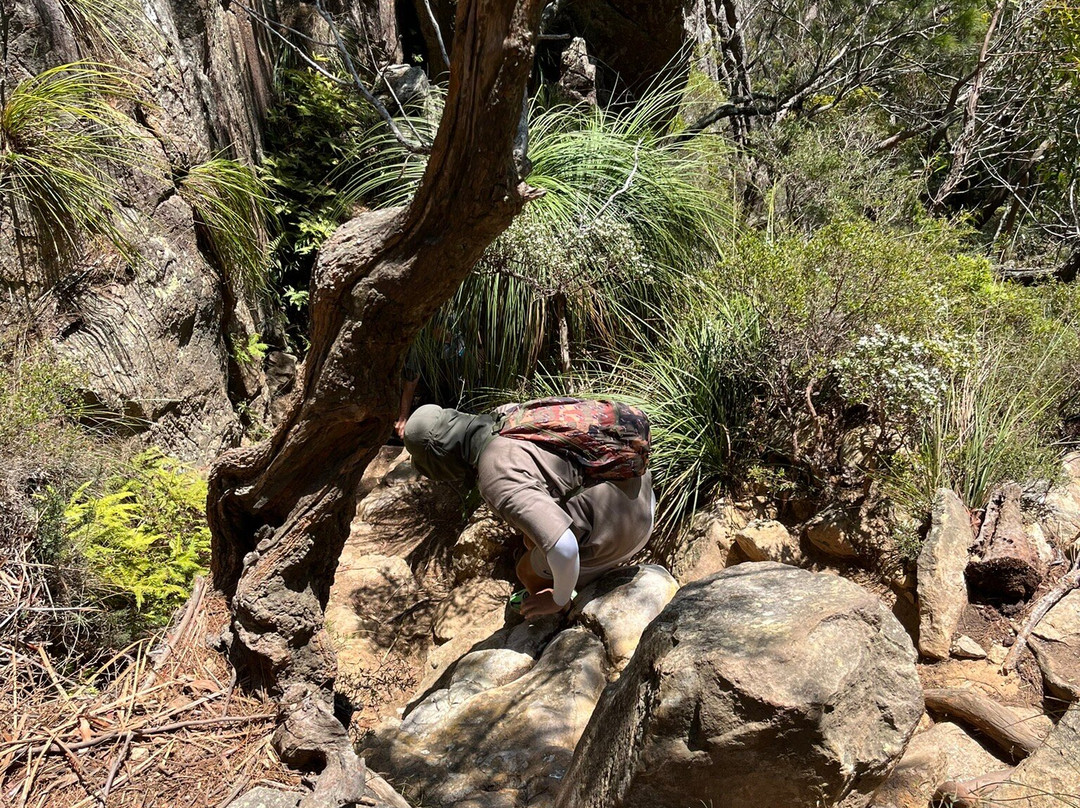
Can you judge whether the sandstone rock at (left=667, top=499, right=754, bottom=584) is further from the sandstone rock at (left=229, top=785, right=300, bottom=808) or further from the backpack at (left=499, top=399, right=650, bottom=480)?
the sandstone rock at (left=229, top=785, right=300, bottom=808)

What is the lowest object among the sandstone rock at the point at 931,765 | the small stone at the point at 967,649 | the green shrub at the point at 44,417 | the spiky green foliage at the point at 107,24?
the small stone at the point at 967,649

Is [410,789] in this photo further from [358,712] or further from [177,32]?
[177,32]

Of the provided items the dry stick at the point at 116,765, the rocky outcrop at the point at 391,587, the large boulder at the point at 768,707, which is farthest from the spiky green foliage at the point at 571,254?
the dry stick at the point at 116,765

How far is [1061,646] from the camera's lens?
362 centimetres

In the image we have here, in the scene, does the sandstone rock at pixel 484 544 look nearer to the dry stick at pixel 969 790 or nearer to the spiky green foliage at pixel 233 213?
the spiky green foliage at pixel 233 213

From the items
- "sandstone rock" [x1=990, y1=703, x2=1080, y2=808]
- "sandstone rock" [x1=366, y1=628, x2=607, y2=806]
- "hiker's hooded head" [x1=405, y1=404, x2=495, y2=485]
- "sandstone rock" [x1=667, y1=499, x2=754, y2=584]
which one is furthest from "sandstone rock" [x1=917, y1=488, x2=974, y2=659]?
"hiker's hooded head" [x1=405, y1=404, x2=495, y2=485]

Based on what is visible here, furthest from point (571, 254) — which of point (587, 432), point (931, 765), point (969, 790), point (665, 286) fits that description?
point (969, 790)

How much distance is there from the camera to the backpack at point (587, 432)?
3.27 m

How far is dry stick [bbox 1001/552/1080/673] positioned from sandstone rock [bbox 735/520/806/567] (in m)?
1.12

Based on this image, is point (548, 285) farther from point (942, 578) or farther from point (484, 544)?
point (942, 578)

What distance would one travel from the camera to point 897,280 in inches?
189

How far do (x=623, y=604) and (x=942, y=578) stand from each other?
1.63m

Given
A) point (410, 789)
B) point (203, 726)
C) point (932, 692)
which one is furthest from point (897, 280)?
point (203, 726)

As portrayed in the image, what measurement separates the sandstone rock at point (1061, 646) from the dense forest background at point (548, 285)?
2.31ft
